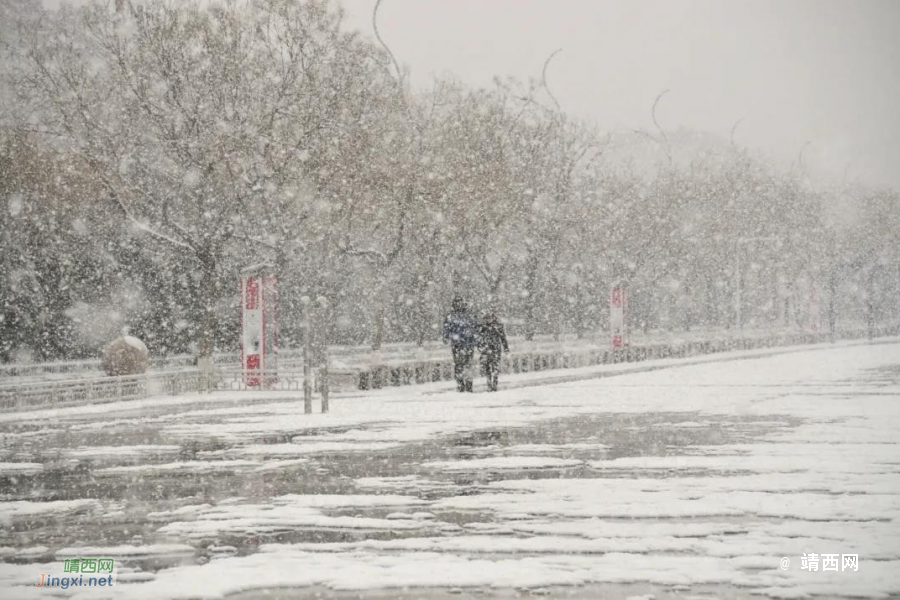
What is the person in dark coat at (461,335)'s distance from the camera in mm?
30734

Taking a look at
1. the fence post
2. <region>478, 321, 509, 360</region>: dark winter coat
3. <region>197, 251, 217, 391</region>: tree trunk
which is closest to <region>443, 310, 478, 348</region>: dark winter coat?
<region>478, 321, 509, 360</region>: dark winter coat

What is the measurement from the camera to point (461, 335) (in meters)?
30.8

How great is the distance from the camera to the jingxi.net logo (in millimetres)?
8508

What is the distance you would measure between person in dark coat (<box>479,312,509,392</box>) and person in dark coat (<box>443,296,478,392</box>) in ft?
0.95

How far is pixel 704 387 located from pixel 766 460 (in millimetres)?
17462

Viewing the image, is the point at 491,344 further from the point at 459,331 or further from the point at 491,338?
the point at 459,331

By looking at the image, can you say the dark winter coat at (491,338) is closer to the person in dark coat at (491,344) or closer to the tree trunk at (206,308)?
the person in dark coat at (491,344)

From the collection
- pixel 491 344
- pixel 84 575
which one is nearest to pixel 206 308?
pixel 491 344

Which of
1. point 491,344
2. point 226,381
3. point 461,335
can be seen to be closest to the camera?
point 461,335

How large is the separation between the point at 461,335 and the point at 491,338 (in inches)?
29.7

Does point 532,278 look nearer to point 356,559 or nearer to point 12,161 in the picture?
point 12,161

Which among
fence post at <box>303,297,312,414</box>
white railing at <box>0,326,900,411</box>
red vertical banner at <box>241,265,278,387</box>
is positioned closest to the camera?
fence post at <box>303,297,312,414</box>
